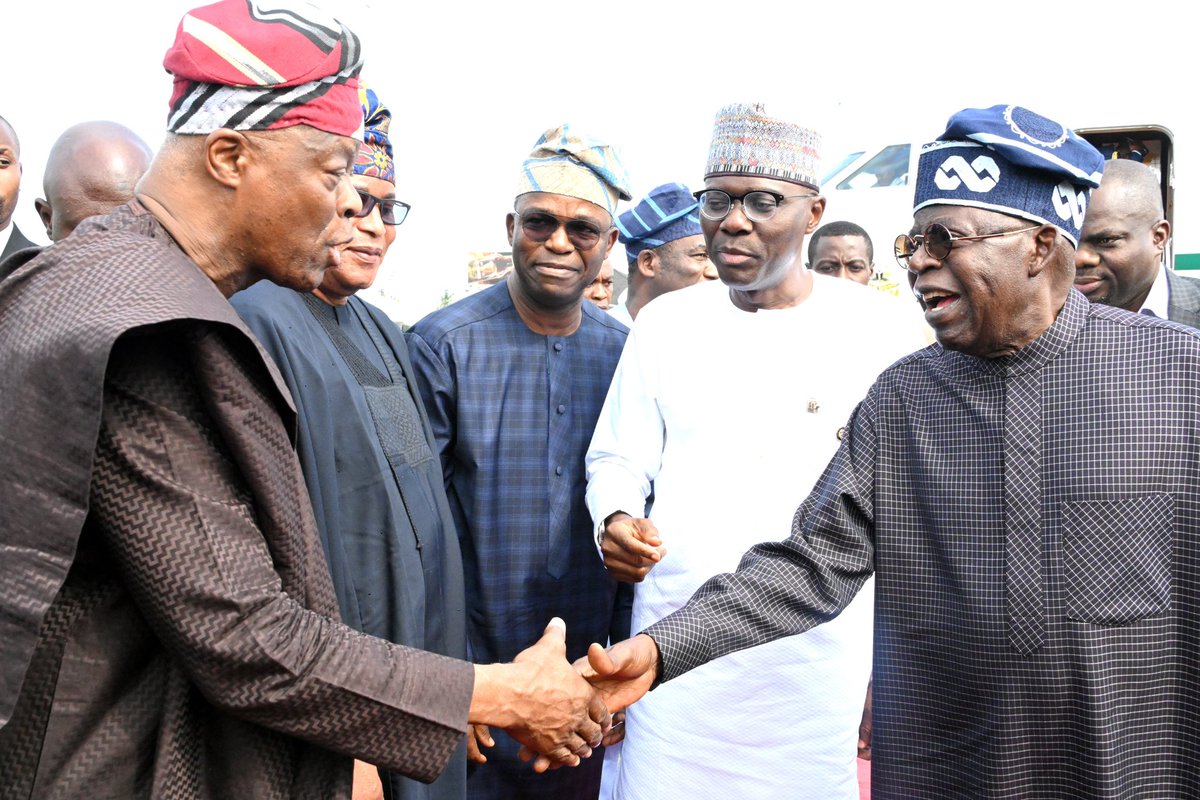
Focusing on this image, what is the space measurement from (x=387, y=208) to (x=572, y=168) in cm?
74

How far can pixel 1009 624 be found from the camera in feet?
7.79

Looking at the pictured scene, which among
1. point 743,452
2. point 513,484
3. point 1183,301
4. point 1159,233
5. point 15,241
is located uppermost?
point 1159,233

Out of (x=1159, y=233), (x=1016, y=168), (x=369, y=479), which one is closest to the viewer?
(x=1016, y=168)

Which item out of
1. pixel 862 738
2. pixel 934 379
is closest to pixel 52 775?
pixel 934 379

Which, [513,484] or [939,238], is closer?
[939,238]

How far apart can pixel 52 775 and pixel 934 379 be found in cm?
213

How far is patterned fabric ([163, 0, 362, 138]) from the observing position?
1.96 metres

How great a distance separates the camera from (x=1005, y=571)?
2.41 m

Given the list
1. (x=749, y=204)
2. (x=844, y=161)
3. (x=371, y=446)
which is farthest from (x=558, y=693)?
(x=844, y=161)

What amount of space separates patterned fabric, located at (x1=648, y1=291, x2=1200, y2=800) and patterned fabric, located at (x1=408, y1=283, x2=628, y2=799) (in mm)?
1101

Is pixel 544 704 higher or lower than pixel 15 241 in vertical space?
lower

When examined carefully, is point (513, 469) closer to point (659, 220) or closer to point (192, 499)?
point (192, 499)

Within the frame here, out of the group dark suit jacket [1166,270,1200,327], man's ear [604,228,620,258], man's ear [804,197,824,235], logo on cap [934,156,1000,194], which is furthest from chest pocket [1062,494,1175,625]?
dark suit jacket [1166,270,1200,327]

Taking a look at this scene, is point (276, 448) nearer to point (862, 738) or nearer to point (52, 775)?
point (52, 775)
